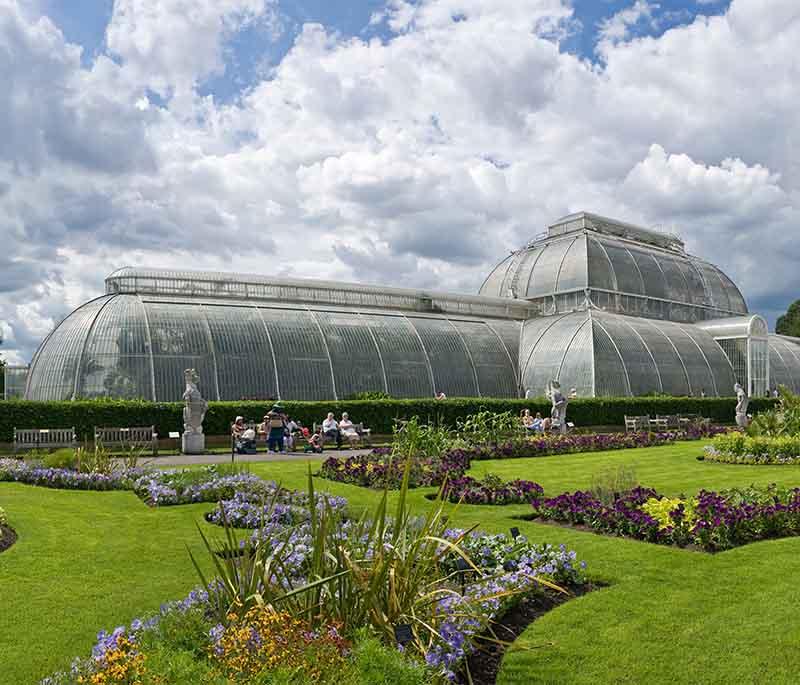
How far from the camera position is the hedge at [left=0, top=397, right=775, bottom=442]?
82.3 ft

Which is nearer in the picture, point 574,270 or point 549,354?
point 549,354

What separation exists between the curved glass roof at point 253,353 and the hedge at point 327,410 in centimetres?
391

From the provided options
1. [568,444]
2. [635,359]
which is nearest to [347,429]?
[568,444]

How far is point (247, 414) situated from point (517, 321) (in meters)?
24.4

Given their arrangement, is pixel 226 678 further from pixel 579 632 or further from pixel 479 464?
pixel 479 464

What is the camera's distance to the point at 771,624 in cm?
686

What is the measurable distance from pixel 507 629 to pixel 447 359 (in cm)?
3359

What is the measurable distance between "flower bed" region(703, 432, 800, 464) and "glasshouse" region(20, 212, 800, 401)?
56.9 feet

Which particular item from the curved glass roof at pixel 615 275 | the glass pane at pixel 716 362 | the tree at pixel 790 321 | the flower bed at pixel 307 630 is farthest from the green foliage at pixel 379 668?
the tree at pixel 790 321

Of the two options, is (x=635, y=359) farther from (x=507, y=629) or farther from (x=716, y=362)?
(x=507, y=629)

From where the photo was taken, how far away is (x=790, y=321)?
316 feet

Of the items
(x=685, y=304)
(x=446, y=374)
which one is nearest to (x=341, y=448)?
(x=446, y=374)

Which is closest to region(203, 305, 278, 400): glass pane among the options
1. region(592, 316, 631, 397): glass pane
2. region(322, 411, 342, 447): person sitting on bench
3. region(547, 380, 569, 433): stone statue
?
region(322, 411, 342, 447): person sitting on bench

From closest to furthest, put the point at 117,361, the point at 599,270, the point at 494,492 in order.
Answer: the point at 494,492, the point at 117,361, the point at 599,270
